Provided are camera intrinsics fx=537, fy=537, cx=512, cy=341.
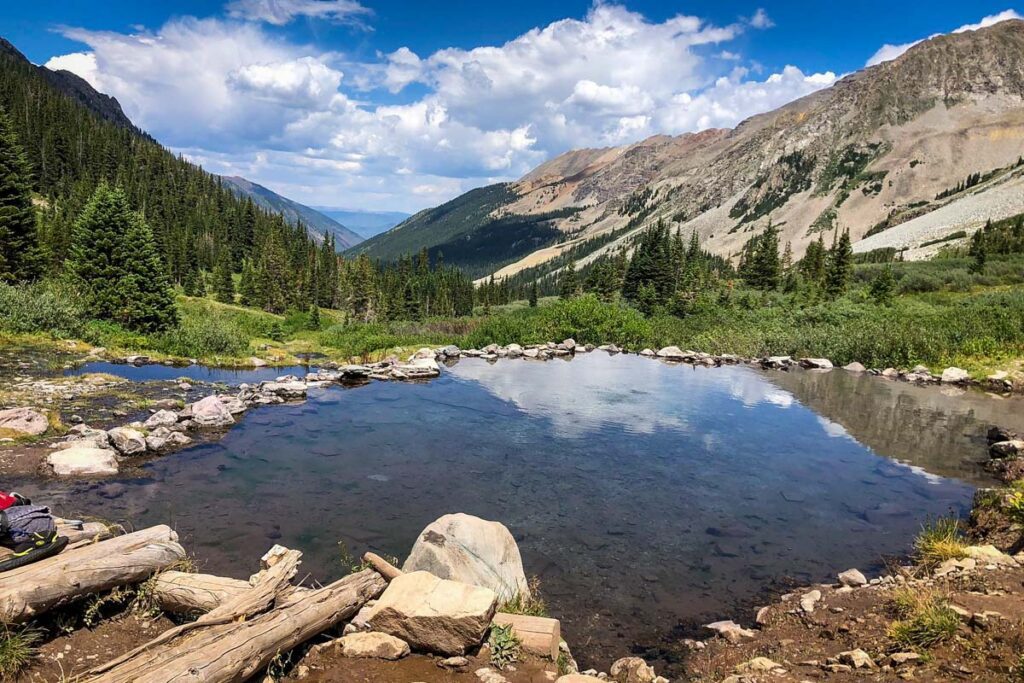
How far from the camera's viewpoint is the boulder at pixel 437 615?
259 inches

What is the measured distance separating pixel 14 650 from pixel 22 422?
13195mm

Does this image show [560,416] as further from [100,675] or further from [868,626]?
[100,675]

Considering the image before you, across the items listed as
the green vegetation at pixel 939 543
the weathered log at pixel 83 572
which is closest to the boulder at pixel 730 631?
the green vegetation at pixel 939 543

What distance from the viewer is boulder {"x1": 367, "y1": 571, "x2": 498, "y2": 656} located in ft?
21.5

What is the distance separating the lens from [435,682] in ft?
20.4

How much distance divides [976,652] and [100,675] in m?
9.40

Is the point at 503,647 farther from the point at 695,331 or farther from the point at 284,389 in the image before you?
the point at 695,331

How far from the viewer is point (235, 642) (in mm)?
5809

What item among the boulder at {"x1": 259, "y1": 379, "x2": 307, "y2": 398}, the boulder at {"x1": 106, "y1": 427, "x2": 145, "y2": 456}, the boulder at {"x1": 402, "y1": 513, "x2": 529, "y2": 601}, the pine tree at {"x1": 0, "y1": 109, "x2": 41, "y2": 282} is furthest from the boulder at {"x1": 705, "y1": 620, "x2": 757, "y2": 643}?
the pine tree at {"x1": 0, "y1": 109, "x2": 41, "y2": 282}

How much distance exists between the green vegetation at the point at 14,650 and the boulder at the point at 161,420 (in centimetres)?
1255

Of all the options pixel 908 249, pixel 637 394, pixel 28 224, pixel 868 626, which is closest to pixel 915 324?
pixel 637 394

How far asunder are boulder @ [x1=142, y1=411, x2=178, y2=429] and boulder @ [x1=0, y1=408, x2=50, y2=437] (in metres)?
2.48

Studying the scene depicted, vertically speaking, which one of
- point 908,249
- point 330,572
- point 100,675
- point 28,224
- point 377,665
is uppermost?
point 908,249

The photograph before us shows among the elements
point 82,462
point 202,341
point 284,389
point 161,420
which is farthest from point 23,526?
point 202,341
